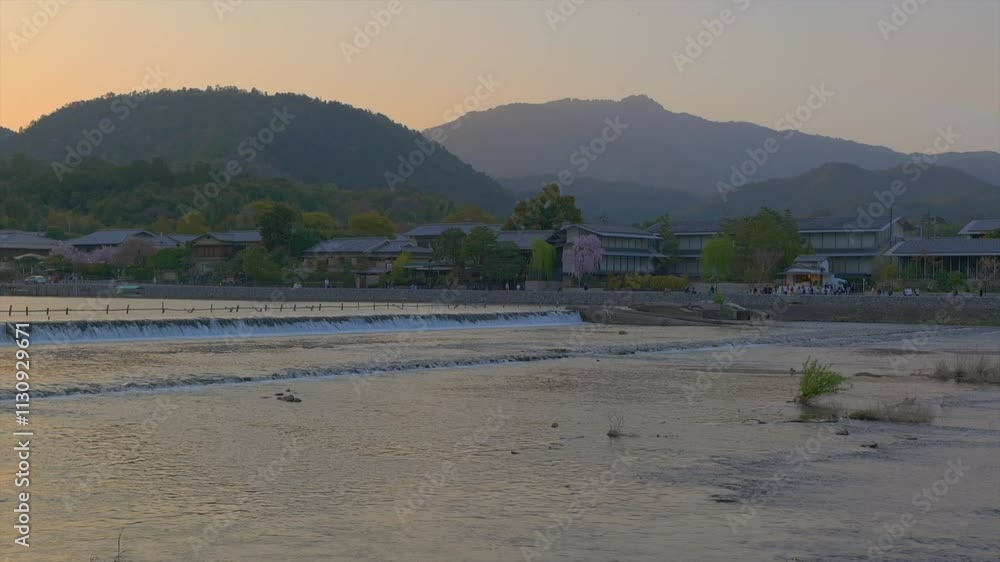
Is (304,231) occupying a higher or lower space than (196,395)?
higher

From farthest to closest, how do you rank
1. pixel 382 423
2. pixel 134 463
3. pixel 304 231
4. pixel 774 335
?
pixel 304 231 → pixel 774 335 → pixel 382 423 → pixel 134 463

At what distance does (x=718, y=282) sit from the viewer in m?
67.4

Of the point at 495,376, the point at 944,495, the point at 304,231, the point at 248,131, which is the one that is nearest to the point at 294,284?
the point at 304,231

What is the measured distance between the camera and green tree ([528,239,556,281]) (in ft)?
229

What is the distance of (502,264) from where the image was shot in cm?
6956

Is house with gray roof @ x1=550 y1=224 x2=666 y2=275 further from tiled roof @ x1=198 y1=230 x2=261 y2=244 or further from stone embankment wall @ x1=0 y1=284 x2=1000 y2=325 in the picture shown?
tiled roof @ x1=198 y1=230 x2=261 y2=244

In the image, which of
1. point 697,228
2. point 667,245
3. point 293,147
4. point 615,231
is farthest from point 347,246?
Answer: point 293,147

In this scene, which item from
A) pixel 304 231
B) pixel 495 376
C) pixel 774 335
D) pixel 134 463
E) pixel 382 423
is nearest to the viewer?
pixel 134 463

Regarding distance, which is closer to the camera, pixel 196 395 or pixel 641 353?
pixel 196 395

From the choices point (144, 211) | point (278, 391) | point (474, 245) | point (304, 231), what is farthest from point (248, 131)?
point (278, 391)

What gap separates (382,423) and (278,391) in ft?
14.5

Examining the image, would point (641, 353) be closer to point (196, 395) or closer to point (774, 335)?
point (774, 335)

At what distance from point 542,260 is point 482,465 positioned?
57925 millimetres

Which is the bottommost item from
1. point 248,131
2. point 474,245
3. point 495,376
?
point 495,376
